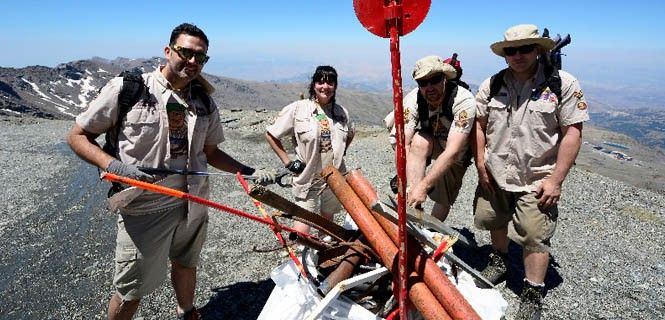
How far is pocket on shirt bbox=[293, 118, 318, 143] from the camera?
5.26 metres

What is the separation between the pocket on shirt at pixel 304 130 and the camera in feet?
17.3

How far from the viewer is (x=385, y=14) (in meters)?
1.81

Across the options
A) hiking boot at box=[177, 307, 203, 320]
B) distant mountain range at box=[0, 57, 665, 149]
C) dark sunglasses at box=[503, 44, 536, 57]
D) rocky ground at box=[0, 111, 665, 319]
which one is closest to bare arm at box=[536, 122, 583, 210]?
dark sunglasses at box=[503, 44, 536, 57]

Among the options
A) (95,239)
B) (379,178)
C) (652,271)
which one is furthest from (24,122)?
(652,271)

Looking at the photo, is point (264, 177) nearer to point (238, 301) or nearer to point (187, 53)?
point (187, 53)

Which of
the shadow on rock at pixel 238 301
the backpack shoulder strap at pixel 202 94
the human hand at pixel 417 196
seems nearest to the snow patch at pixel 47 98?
the shadow on rock at pixel 238 301

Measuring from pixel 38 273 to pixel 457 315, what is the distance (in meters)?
7.27

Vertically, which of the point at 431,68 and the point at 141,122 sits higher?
the point at 431,68

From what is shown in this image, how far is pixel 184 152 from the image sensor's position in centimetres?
378

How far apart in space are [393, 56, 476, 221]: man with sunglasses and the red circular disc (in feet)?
7.22

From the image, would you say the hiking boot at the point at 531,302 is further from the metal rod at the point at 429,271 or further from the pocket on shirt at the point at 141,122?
the pocket on shirt at the point at 141,122

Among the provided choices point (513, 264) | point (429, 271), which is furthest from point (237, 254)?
point (429, 271)

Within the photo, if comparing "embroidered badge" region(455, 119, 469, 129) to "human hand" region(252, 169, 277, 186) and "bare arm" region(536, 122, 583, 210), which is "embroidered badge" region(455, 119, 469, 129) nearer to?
"bare arm" region(536, 122, 583, 210)

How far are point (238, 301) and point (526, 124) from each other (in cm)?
446
